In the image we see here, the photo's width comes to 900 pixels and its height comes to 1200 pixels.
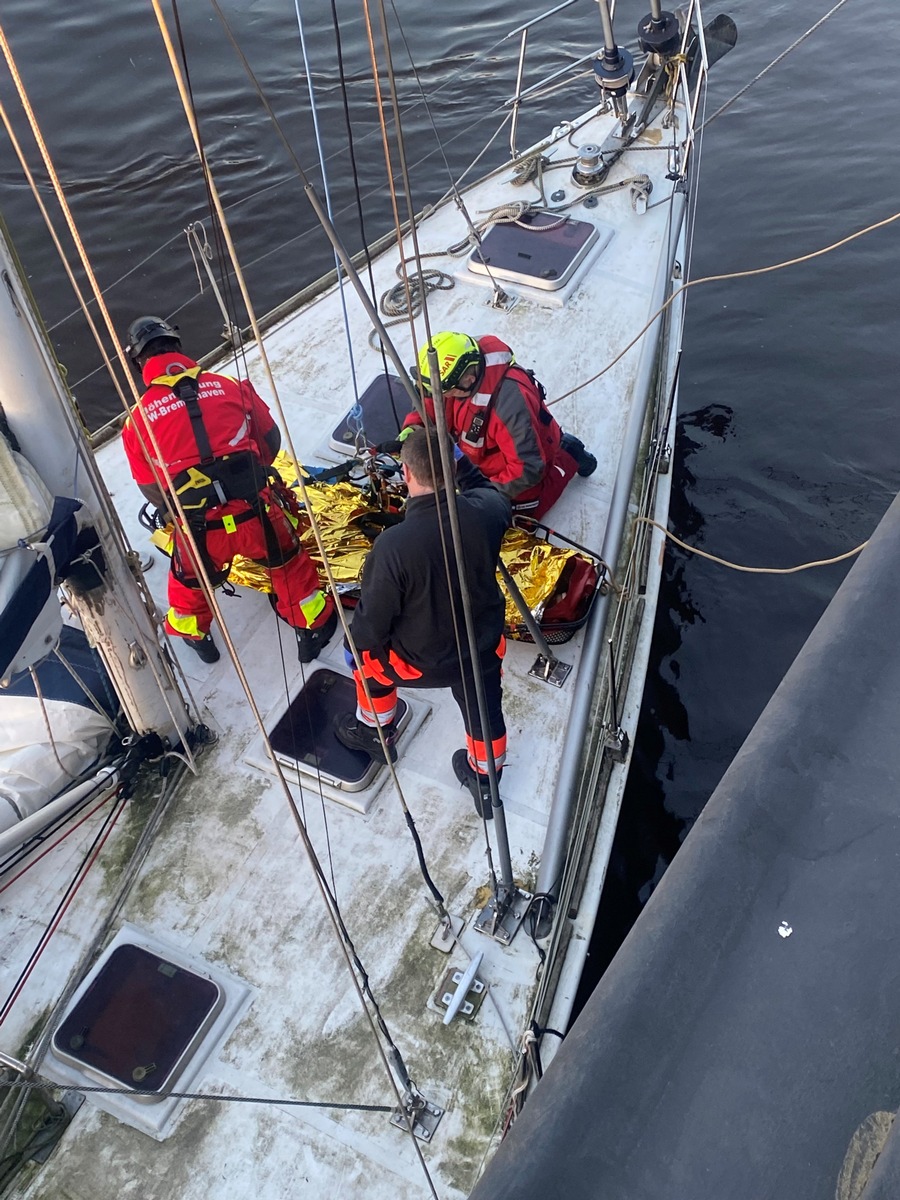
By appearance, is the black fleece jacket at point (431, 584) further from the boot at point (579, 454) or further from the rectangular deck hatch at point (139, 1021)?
the boot at point (579, 454)

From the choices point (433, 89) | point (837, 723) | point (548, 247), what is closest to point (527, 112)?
point (433, 89)

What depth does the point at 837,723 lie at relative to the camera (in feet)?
3.88

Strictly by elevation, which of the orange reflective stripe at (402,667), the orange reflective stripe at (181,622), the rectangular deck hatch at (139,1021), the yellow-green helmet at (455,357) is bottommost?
the rectangular deck hatch at (139,1021)

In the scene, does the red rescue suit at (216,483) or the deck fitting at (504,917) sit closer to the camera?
the deck fitting at (504,917)

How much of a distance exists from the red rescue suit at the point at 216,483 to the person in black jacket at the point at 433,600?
77 centimetres

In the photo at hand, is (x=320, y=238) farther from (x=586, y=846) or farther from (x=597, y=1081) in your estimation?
(x=597, y=1081)

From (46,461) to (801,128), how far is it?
1044cm

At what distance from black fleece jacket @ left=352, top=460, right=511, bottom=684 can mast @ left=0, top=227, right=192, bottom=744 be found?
83cm

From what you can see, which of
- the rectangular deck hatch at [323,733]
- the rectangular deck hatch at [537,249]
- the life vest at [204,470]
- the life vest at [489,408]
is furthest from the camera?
the rectangular deck hatch at [537,249]

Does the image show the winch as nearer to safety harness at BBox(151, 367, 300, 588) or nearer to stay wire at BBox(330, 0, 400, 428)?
stay wire at BBox(330, 0, 400, 428)

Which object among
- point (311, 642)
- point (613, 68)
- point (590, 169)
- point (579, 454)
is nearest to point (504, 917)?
point (311, 642)

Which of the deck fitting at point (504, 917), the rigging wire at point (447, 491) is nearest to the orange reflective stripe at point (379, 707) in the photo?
the rigging wire at point (447, 491)

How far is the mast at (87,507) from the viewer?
2752mm

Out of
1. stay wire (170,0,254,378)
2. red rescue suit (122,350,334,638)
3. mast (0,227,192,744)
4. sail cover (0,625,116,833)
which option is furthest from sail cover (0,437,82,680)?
→ stay wire (170,0,254,378)
